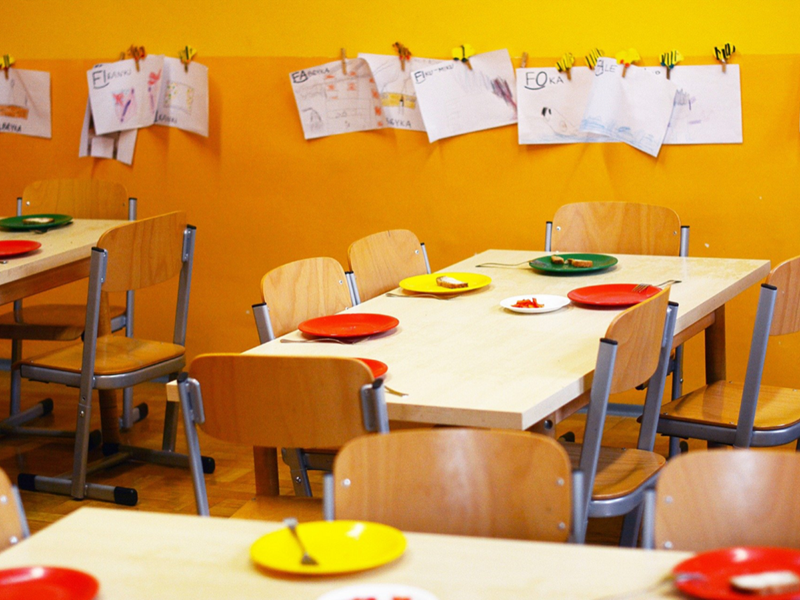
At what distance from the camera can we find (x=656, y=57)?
143 inches

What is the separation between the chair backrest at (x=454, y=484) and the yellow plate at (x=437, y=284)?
1.29 m

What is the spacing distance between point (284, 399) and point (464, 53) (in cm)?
235

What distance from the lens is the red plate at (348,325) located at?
2281 millimetres

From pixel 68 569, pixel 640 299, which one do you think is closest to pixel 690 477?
pixel 68 569

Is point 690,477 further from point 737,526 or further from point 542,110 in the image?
point 542,110

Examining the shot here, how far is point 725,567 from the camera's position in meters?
1.14

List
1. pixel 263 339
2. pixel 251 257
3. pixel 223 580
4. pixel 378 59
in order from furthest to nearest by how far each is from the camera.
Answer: pixel 251 257 < pixel 378 59 < pixel 263 339 < pixel 223 580

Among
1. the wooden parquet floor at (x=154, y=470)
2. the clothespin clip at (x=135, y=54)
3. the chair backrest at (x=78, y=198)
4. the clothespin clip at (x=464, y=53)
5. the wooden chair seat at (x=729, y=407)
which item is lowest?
the wooden parquet floor at (x=154, y=470)

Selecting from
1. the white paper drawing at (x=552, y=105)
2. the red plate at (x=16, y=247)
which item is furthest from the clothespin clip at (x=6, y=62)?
the white paper drawing at (x=552, y=105)

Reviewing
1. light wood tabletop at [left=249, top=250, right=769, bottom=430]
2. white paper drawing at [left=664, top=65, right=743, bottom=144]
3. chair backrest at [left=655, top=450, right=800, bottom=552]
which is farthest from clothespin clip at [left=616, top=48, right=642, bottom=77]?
chair backrest at [left=655, top=450, right=800, bottom=552]

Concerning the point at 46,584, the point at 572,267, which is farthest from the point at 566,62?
the point at 46,584

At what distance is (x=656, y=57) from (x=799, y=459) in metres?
2.60

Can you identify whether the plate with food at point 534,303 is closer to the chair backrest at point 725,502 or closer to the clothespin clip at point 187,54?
the chair backrest at point 725,502

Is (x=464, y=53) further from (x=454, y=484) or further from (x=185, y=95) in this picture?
(x=454, y=484)
